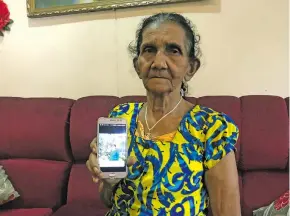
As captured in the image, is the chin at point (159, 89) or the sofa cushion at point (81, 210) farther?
the sofa cushion at point (81, 210)

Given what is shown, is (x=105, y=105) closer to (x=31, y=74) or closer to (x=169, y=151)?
(x=31, y=74)

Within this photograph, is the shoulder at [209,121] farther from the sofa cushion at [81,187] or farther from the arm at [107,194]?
the sofa cushion at [81,187]

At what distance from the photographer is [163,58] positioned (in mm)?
967

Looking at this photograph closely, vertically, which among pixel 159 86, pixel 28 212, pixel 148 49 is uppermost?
pixel 148 49

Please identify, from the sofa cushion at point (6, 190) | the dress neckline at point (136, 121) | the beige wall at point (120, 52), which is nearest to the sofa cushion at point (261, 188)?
the beige wall at point (120, 52)

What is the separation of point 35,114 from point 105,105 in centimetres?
37

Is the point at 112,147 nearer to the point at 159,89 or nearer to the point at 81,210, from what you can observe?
the point at 159,89

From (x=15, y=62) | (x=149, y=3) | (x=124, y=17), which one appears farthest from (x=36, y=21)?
(x=149, y=3)

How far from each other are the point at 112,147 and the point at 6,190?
1.06m

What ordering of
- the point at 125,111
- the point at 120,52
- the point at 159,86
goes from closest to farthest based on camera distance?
1. the point at 159,86
2. the point at 125,111
3. the point at 120,52

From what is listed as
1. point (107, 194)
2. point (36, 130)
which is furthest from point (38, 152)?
point (107, 194)

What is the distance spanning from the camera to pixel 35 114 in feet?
6.06

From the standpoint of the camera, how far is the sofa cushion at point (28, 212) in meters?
1.70

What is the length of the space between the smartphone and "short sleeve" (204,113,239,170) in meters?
0.21
